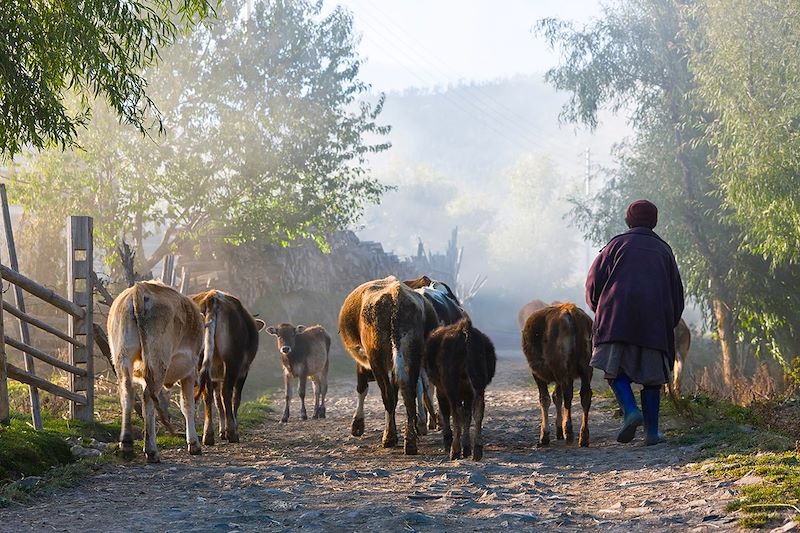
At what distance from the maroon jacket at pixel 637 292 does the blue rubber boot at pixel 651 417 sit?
0.46m

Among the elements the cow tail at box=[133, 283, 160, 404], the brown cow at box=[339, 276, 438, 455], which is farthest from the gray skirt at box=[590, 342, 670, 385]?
the cow tail at box=[133, 283, 160, 404]

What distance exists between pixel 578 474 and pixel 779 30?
13894 mm

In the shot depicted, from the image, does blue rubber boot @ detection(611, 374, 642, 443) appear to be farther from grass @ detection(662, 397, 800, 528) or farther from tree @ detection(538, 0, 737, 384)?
tree @ detection(538, 0, 737, 384)

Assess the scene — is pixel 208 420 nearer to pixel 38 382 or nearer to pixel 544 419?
pixel 38 382

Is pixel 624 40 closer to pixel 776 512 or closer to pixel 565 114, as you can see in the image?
pixel 565 114

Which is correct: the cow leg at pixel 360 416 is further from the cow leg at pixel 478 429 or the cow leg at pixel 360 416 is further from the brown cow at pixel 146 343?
the brown cow at pixel 146 343

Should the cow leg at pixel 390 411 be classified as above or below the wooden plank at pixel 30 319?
below

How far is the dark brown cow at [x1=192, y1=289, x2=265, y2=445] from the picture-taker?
1210cm

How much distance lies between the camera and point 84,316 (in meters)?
12.2

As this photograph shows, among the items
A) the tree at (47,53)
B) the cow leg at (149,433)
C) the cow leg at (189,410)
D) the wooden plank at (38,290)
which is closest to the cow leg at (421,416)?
the cow leg at (189,410)

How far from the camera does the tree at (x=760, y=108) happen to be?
1792 centimetres

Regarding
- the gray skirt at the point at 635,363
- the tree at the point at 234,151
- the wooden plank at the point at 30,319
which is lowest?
the gray skirt at the point at 635,363

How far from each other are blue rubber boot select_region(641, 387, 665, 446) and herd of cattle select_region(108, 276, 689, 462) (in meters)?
0.81

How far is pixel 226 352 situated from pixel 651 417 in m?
5.30
